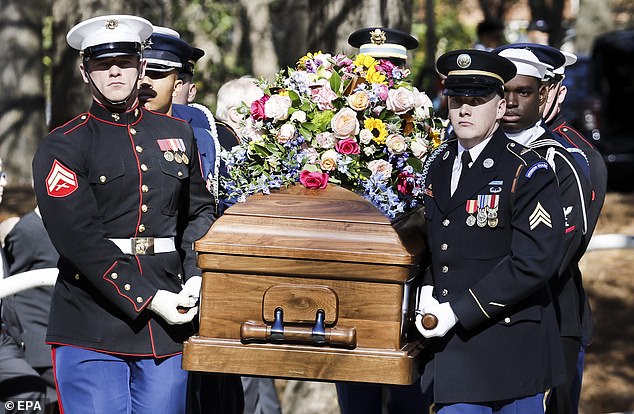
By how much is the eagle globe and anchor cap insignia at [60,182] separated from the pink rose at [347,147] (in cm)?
90

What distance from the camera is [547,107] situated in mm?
4609

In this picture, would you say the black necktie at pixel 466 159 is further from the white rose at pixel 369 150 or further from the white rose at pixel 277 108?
the white rose at pixel 277 108

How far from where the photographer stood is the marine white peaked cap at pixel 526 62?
4.27 metres

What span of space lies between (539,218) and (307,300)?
0.77m

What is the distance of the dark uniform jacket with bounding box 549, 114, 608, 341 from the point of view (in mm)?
4336

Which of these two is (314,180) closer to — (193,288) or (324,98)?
(324,98)

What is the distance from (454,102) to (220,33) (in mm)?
15079

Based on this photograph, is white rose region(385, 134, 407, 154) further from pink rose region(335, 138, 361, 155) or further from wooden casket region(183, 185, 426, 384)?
wooden casket region(183, 185, 426, 384)

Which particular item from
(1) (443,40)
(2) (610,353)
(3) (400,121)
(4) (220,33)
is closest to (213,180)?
(3) (400,121)

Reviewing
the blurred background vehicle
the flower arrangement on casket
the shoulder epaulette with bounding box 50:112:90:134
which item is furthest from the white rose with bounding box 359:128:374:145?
the blurred background vehicle

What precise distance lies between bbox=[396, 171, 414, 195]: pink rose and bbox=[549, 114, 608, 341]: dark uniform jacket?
0.68m

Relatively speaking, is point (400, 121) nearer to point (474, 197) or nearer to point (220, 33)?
point (474, 197)

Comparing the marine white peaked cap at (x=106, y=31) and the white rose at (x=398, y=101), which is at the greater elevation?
the marine white peaked cap at (x=106, y=31)

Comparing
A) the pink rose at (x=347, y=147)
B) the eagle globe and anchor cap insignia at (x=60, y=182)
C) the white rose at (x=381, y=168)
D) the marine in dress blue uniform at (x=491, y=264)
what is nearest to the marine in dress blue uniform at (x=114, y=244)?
the eagle globe and anchor cap insignia at (x=60, y=182)
